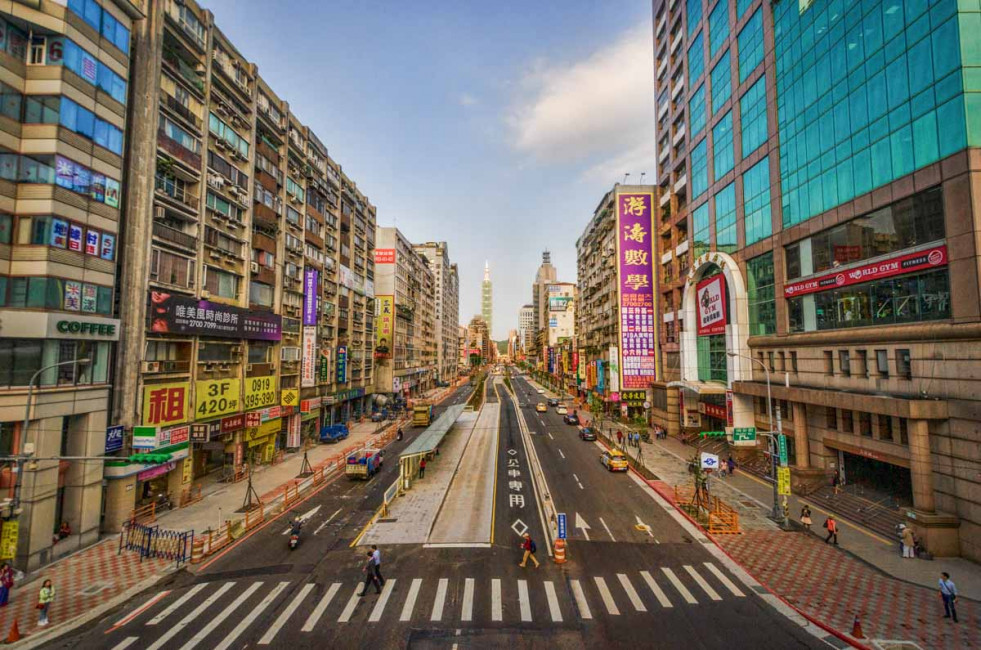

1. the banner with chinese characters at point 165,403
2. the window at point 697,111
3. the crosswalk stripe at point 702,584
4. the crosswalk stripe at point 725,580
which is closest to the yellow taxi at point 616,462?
the crosswalk stripe at point 725,580

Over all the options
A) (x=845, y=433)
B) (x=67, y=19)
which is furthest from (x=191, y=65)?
(x=845, y=433)

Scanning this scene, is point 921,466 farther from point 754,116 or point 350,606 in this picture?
point 754,116

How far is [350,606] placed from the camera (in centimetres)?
1712

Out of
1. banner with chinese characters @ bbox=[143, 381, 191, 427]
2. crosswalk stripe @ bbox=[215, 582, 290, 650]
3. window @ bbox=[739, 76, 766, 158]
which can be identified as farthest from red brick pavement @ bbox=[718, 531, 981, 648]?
banner with chinese characters @ bbox=[143, 381, 191, 427]

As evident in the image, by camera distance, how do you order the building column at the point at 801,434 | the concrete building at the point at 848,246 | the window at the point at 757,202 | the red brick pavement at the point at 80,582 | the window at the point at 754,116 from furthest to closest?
the window at the point at 754,116, the window at the point at 757,202, the building column at the point at 801,434, the concrete building at the point at 848,246, the red brick pavement at the point at 80,582

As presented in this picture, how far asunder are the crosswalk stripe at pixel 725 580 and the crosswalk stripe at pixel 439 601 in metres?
12.1

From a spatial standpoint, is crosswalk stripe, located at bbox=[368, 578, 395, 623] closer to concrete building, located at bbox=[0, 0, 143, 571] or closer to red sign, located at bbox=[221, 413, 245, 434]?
concrete building, located at bbox=[0, 0, 143, 571]

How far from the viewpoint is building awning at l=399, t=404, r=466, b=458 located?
3528 cm

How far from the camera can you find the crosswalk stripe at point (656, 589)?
Result: 1728 cm

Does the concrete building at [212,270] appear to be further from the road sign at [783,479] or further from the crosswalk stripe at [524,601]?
the road sign at [783,479]

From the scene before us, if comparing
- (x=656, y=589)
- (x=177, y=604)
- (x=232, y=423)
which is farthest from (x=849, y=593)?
(x=232, y=423)

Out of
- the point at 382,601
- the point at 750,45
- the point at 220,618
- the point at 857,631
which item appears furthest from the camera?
the point at 750,45

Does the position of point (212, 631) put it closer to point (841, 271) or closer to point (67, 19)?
point (67, 19)

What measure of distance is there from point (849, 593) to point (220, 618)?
2532 centimetres
